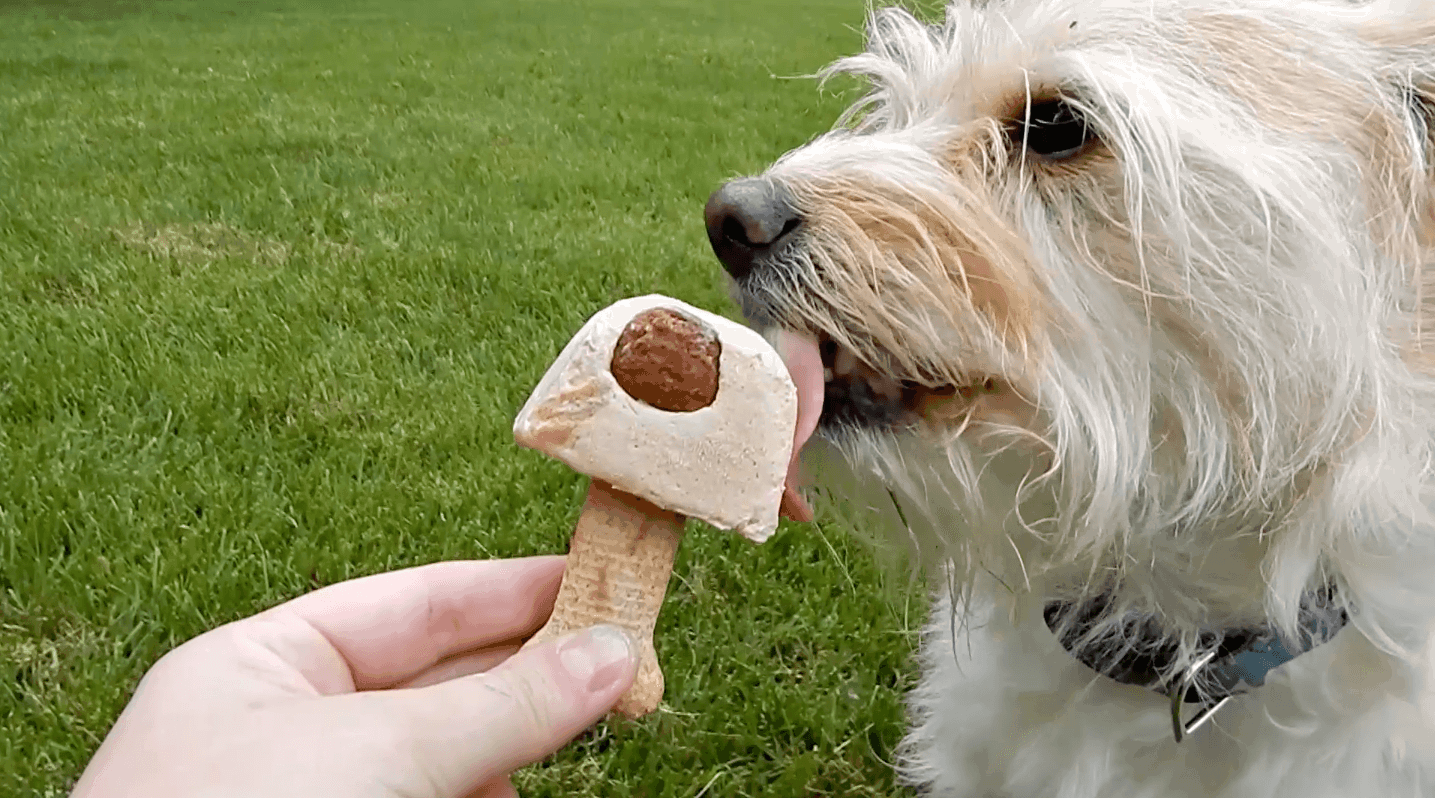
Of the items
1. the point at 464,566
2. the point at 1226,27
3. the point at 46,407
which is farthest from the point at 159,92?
the point at 1226,27

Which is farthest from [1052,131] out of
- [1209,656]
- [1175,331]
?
[1209,656]

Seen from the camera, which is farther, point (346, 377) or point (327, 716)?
point (346, 377)

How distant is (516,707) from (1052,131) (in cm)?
98

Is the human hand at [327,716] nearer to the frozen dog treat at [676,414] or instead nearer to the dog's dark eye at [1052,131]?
the frozen dog treat at [676,414]

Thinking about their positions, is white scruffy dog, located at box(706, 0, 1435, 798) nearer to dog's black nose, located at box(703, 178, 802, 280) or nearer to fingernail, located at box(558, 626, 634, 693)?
dog's black nose, located at box(703, 178, 802, 280)

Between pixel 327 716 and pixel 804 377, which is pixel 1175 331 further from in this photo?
pixel 327 716

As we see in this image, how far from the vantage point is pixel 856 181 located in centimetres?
144

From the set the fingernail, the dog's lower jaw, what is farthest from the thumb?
the dog's lower jaw

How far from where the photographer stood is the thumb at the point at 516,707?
121 centimetres

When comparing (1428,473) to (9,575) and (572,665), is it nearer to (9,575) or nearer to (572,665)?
(572,665)

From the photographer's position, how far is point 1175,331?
4.63 ft

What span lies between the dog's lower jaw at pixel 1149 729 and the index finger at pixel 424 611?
70 centimetres

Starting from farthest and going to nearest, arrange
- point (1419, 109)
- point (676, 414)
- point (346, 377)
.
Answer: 1. point (346, 377)
2. point (1419, 109)
3. point (676, 414)

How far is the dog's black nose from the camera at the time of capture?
1.39 m
